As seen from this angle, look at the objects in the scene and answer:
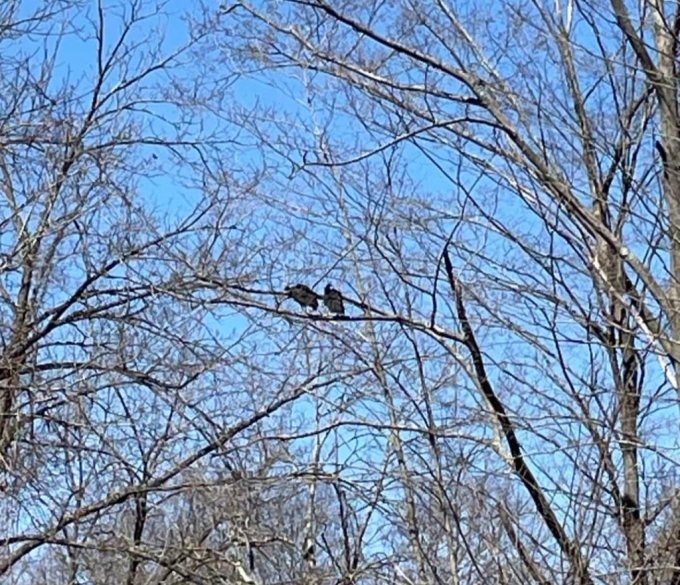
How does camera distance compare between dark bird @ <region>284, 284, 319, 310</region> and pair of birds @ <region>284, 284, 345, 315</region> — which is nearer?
pair of birds @ <region>284, 284, 345, 315</region>

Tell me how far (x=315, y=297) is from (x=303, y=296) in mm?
72

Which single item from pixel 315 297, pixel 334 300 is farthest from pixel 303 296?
pixel 334 300

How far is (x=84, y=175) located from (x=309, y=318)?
92.6 inches

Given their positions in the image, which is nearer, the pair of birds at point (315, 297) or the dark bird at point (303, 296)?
the pair of birds at point (315, 297)

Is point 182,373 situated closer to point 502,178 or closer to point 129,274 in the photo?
point 129,274

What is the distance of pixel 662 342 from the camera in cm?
394

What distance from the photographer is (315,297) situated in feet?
15.6

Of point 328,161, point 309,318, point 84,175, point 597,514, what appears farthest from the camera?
point 84,175

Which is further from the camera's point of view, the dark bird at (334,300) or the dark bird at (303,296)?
the dark bird at (303,296)

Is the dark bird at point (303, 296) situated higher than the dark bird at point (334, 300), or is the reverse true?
the dark bird at point (303, 296)

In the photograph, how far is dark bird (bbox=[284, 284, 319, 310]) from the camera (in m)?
4.76

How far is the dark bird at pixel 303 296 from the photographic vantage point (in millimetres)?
4758

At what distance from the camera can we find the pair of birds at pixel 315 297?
15.3ft

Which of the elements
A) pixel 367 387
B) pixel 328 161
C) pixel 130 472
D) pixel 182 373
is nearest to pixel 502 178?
pixel 328 161
